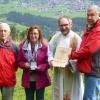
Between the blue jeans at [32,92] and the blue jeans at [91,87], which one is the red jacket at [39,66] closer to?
the blue jeans at [32,92]

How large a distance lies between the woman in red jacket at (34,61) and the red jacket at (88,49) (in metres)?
0.94

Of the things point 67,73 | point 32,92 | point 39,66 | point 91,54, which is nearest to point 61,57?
point 67,73

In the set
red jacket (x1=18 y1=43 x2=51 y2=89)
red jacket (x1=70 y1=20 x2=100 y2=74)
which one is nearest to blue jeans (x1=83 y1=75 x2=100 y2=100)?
red jacket (x1=70 y1=20 x2=100 y2=74)

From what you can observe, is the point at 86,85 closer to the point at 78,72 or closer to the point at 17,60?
the point at 78,72

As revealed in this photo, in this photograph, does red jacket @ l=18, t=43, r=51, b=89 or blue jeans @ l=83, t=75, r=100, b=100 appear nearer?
blue jeans @ l=83, t=75, r=100, b=100

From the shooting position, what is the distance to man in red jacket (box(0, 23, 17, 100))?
321 inches

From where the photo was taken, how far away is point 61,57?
8.19 meters

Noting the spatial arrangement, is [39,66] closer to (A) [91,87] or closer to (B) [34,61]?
(B) [34,61]

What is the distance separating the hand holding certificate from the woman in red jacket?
0.99 ft


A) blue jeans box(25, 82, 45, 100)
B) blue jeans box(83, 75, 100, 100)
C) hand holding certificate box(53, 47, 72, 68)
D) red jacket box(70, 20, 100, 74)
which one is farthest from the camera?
blue jeans box(25, 82, 45, 100)

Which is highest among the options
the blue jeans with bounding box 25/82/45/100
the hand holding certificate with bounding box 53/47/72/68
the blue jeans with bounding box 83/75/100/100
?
the hand holding certificate with bounding box 53/47/72/68

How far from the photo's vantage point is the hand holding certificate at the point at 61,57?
8060 mm

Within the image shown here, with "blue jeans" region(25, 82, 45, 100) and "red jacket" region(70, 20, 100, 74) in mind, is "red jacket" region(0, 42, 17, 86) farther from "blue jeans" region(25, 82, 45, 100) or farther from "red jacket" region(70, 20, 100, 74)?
Result: "red jacket" region(70, 20, 100, 74)

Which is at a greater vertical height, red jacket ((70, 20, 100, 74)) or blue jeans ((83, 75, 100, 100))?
red jacket ((70, 20, 100, 74))
